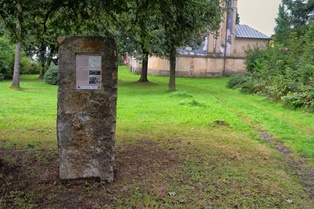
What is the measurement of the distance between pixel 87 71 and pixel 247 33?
3967cm

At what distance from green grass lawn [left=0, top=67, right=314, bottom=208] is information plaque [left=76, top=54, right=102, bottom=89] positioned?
1.39 metres

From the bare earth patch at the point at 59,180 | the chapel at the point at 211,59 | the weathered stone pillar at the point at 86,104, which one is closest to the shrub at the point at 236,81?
the chapel at the point at 211,59

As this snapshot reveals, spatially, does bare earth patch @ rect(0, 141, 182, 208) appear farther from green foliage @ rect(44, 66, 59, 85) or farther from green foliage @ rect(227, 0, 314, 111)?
green foliage @ rect(44, 66, 59, 85)

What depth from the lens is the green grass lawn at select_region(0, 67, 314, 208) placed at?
4.10 meters

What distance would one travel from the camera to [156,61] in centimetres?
3534

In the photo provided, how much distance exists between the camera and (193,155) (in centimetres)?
593

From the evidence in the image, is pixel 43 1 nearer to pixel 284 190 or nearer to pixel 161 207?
pixel 161 207

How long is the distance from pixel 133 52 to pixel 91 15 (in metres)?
15.4

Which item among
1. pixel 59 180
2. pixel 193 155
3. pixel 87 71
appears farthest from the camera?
pixel 193 155

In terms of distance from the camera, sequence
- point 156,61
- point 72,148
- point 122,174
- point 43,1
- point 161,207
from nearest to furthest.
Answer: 1. point 161,207
2. point 72,148
3. point 122,174
4. point 43,1
5. point 156,61

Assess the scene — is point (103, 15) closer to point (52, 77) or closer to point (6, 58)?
point (52, 77)

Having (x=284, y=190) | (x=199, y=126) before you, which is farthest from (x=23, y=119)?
(x=284, y=190)

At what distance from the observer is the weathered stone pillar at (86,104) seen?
430 centimetres

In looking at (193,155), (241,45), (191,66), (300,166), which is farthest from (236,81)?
(193,155)
